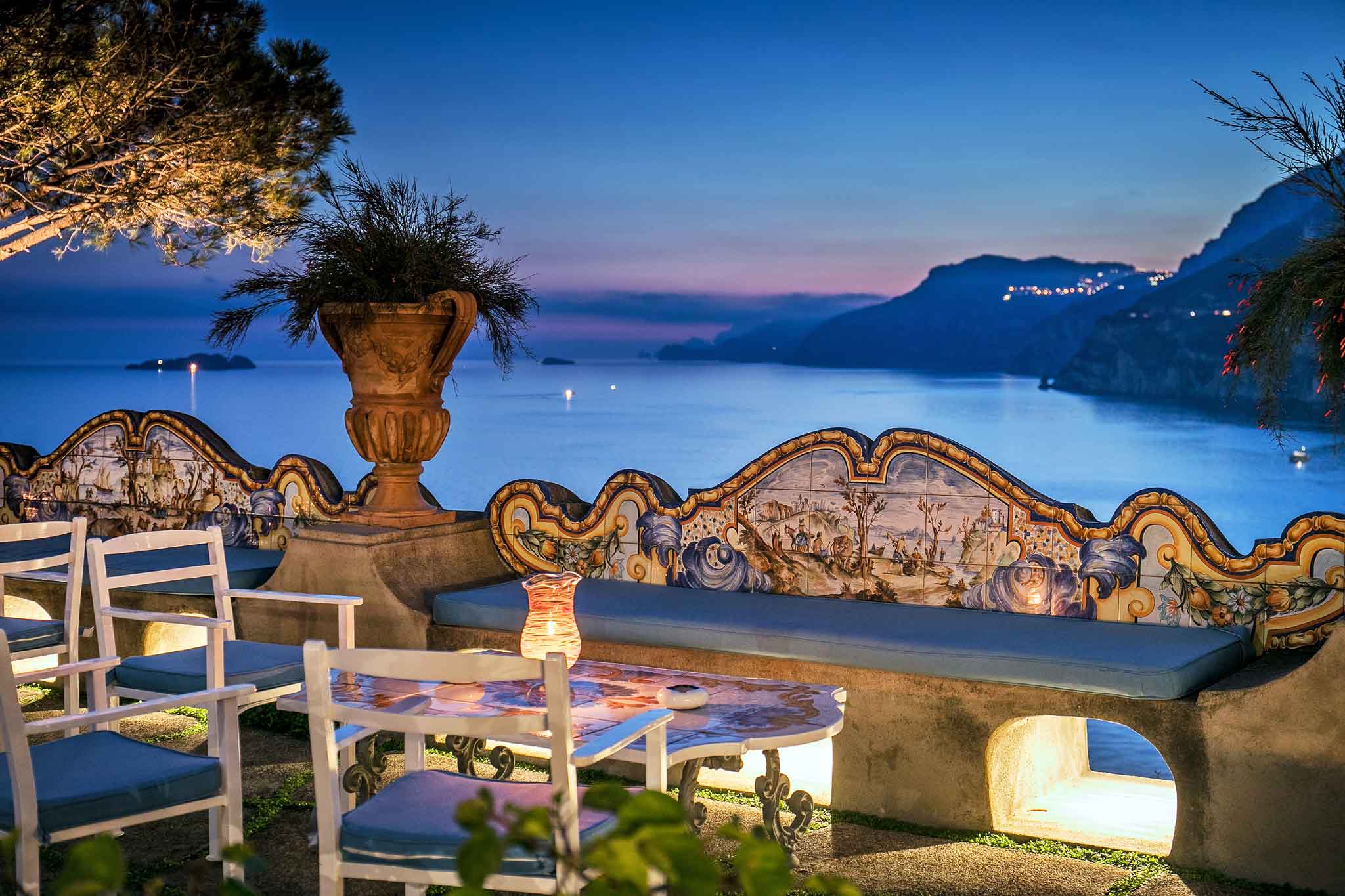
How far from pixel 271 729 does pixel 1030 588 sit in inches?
114

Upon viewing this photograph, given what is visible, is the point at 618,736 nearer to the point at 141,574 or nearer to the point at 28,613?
the point at 141,574

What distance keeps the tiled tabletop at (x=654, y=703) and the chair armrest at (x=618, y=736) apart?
0.72 ft

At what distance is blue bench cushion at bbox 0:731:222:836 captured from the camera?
2705 mm

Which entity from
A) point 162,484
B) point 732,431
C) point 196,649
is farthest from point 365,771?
point 732,431

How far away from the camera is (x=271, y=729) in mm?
5078

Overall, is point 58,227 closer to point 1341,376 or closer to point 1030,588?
point 1030,588

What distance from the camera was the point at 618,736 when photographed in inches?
107

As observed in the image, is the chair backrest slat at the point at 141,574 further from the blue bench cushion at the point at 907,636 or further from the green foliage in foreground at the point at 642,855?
the green foliage in foreground at the point at 642,855

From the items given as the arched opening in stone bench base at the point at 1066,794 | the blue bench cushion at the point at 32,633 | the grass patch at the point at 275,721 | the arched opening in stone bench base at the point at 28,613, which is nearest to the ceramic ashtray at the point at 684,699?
the arched opening in stone bench base at the point at 1066,794

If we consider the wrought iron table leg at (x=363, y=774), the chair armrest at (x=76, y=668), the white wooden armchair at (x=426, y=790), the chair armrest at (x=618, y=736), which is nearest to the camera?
the white wooden armchair at (x=426, y=790)

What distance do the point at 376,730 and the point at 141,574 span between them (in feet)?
5.45

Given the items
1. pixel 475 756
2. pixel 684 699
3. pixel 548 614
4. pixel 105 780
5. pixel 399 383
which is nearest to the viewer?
pixel 105 780

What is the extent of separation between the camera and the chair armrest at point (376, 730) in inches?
126

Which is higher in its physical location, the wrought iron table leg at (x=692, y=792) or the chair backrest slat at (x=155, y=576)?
the chair backrest slat at (x=155, y=576)
